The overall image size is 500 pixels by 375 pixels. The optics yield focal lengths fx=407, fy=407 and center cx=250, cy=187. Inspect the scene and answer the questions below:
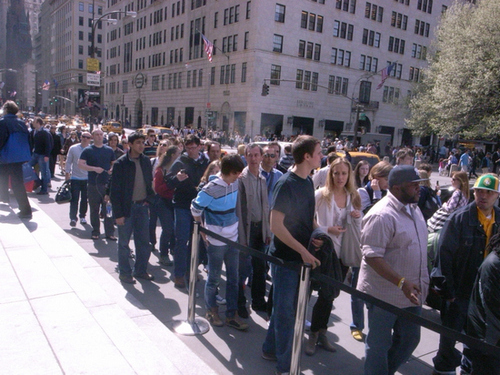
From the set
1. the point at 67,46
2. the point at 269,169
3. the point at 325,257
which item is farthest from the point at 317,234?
the point at 67,46

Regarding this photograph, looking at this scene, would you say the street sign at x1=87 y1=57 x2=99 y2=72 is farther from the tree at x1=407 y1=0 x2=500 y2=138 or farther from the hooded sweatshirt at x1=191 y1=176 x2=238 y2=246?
the tree at x1=407 y1=0 x2=500 y2=138

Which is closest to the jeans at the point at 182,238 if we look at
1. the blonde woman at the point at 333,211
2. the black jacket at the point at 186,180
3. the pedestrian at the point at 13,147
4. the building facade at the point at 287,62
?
the black jacket at the point at 186,180

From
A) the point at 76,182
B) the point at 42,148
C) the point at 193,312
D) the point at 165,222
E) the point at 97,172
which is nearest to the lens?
the point at 193,312

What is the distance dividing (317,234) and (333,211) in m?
0.99

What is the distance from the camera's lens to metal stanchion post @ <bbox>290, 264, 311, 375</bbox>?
9.76 ft

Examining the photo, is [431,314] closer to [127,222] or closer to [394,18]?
[127,222]

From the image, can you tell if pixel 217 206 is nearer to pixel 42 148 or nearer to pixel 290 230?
pixel 290 230

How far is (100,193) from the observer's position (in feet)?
24.4

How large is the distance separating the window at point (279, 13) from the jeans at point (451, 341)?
43.7 metres

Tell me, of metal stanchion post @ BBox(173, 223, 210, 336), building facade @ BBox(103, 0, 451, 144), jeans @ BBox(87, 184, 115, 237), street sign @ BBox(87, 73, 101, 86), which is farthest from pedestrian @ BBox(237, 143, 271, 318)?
building facade @ BBox(103, 0, 451, 144)

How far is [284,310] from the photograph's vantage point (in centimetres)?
340

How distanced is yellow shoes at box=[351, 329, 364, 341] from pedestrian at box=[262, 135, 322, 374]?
1.24 meters

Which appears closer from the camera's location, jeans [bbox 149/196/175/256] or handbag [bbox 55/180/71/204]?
jeans [bbox 149/196/175/256]

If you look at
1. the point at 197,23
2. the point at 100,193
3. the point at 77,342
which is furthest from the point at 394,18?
the point at 77,342
